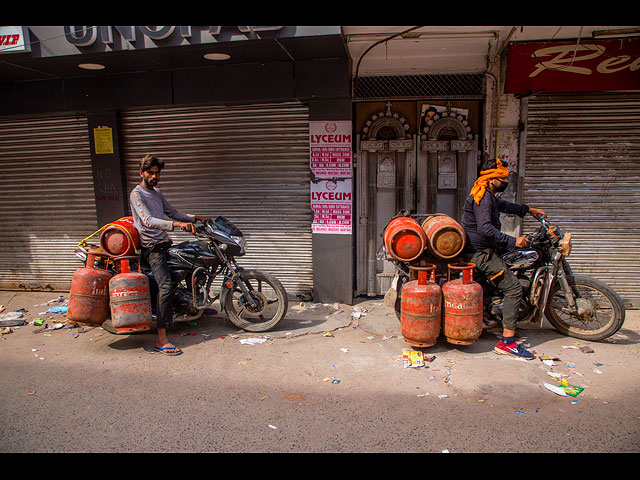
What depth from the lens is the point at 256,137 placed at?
6043mm

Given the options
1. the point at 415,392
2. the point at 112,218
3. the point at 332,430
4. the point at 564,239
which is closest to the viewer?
the point at 332,430

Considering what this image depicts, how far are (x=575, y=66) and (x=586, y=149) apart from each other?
1.12 m

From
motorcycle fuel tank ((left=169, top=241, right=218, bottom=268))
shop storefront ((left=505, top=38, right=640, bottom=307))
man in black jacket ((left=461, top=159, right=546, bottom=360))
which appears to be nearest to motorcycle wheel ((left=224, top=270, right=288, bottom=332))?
motorcycle fuel tank ((left=169, top=241, right=218, bottom=268))

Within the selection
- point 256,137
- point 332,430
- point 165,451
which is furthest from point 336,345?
point 256,137

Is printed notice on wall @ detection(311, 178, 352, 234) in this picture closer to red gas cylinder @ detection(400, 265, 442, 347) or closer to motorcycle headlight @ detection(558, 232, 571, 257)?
red gas cylinder @ detection(400, 265, 442, 347)

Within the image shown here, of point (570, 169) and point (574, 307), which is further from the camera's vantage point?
point (570, 169)

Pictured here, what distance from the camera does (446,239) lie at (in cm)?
421

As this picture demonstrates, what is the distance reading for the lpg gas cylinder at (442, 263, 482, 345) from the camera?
157 inches

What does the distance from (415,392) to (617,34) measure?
5.36 meters

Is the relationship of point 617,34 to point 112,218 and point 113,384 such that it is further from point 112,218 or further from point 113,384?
point 112,218

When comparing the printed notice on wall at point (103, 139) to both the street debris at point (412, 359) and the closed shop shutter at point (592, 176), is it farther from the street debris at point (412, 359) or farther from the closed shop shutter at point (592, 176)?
the closed shop shutter at point (592, 176)

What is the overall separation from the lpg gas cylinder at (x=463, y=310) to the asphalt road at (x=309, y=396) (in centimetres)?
25

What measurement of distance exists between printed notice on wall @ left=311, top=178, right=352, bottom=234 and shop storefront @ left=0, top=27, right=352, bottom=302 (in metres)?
0.12

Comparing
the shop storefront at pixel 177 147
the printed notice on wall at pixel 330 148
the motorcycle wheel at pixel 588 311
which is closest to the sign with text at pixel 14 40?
the shop storefront at pixel 177 147
